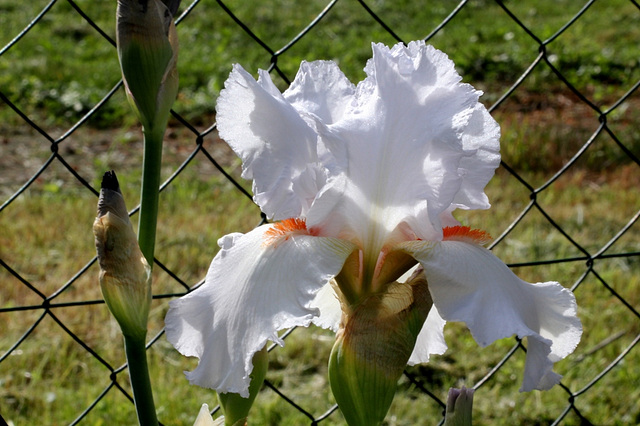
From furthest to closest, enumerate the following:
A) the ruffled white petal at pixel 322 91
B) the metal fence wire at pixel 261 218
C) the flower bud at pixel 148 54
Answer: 1. the metal fence wire at pixel 261 218
2. the ruffled white petal at pixel 322 91
3. the flower bud at pixel 148 54

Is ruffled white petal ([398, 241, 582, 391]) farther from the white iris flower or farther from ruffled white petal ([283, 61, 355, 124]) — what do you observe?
ruffled white petal ([283, 61, 355, 124])

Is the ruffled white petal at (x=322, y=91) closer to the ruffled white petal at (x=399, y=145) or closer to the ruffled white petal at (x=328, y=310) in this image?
the ruffled white petal at (x=399, y=145)

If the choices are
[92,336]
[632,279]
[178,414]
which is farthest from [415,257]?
[632,279]

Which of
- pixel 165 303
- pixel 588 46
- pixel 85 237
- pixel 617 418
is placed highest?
pixel 85 237

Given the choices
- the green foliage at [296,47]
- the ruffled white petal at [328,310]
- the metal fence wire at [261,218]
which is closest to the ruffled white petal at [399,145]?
the ruffled white petal at [328,310]

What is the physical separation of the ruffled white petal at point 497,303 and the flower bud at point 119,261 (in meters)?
0.21

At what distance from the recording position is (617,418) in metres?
1.48

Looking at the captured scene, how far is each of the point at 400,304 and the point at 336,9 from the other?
4809 mm

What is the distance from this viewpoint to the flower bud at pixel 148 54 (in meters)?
0.52

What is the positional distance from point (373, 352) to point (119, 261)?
201mm

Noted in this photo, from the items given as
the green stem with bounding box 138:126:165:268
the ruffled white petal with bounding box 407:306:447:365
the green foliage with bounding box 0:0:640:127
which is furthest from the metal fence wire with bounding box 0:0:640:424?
the green stem with bounding box 138:126:165:268

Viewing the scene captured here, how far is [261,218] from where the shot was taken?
1415mm

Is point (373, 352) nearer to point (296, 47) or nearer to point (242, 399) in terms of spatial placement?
point (242, 399)

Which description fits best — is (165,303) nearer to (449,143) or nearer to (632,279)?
(632,279)
